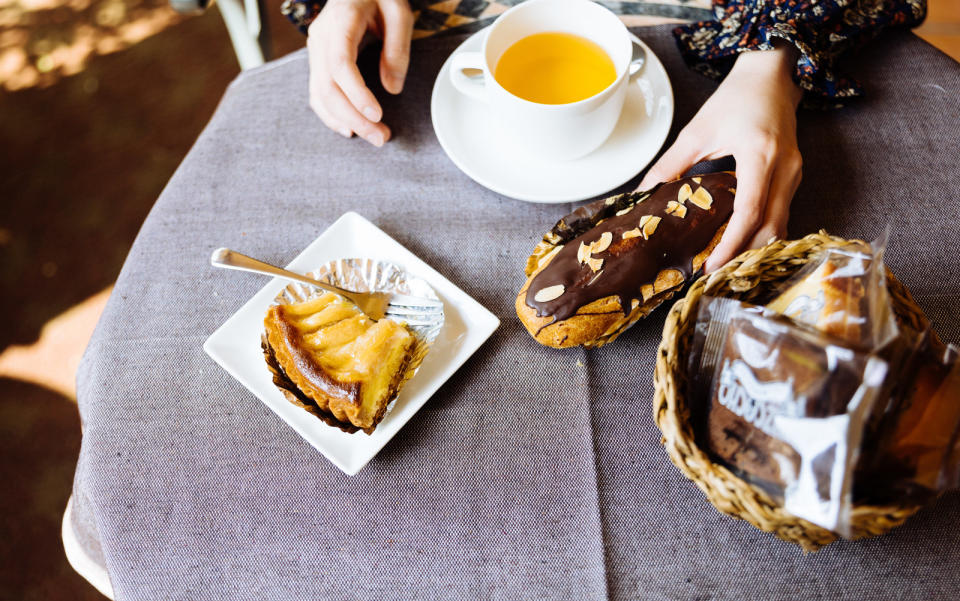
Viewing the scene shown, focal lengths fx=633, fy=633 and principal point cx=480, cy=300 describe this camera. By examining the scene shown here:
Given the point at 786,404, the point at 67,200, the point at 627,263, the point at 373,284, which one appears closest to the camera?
the point at 786,404

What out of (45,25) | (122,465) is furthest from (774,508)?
(45,25)

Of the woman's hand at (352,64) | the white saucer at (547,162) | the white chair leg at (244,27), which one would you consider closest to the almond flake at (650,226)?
the white saucer at (547,162)

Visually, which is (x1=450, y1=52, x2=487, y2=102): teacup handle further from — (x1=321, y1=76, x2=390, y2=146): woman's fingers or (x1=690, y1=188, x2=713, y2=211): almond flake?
(x1=690, y1=188, x2=713, y2=211): almond flake

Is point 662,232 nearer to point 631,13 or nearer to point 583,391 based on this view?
point 583,391

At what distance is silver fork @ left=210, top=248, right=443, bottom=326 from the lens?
64 cm

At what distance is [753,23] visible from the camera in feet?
2.37

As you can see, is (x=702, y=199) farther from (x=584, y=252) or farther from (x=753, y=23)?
(x=753, y=23)

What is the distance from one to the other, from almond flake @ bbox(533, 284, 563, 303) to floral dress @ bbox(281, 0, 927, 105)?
378 mm

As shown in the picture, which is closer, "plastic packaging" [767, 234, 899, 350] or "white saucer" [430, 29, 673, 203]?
"plastic packaging" [767, 234, 899, 350]

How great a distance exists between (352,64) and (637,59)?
12.9 inches

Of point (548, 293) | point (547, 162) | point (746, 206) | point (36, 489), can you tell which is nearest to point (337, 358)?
point (548, 293)

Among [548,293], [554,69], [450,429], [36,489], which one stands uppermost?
[554,69]

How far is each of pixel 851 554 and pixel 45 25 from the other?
225 centimetres

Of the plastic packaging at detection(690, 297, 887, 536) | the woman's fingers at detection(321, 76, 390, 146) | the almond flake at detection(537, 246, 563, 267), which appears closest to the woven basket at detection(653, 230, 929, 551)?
the plastic packaging at detection(690, 297, 887, 536)
